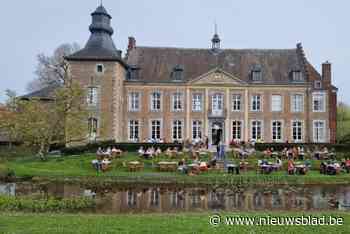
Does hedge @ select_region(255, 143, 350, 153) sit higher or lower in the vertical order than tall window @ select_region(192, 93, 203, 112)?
lower

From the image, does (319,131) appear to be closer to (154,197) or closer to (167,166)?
(167,166)

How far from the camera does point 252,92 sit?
27641 millimetres

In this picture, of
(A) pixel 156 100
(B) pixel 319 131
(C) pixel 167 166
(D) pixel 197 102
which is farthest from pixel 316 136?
(C) pixel 167 166

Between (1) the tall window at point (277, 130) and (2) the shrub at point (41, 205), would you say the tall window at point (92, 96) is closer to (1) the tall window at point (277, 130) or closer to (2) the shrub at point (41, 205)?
(1) the tall window at point (277, 130)

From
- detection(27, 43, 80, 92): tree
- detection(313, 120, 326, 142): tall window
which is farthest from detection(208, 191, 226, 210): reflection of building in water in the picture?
detection(27, 43, 80, 92): tree

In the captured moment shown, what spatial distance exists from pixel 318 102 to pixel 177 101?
39.1 ft

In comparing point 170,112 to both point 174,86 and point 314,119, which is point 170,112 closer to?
point 174,86

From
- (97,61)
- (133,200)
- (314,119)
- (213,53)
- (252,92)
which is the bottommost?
(133,200)

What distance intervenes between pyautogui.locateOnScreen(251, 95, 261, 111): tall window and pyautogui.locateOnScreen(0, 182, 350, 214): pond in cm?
1434

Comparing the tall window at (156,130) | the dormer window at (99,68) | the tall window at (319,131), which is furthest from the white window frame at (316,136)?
Answer: the dormer window at (99,68)

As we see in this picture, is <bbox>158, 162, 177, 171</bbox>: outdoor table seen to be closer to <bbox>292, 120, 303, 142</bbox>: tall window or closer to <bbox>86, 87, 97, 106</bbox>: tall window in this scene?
<bbox>86, 87, 97, 106</bbox>: tall window

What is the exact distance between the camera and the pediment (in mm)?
27359

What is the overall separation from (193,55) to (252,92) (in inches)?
260

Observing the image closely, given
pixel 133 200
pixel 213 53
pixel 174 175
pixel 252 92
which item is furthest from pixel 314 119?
pixel 133 200
